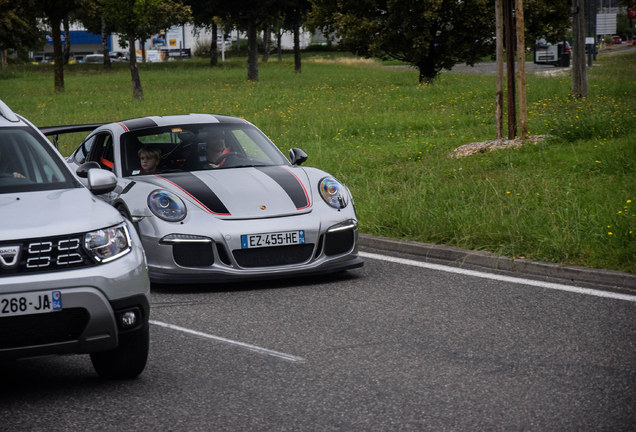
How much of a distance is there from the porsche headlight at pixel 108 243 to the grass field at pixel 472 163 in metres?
4.09

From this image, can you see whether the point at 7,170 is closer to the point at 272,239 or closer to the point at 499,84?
the point at 272,239

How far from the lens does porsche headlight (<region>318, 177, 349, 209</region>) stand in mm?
6922

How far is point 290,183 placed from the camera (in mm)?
6992

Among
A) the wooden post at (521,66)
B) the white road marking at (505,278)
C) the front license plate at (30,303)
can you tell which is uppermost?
the wooden post at (521,66)

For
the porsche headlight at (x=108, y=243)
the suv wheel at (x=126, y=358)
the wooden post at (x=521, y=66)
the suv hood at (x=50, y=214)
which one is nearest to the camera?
the suv hood at (x=50, y=214)

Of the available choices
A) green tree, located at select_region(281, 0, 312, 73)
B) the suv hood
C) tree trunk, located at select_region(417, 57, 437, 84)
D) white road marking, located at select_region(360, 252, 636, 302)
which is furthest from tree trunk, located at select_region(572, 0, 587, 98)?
green tree, located at select_region(281, 0, 312, 73)

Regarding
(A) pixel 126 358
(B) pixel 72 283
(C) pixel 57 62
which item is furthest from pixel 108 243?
(C) pixel 57 62

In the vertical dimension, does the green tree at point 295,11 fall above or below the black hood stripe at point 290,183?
above

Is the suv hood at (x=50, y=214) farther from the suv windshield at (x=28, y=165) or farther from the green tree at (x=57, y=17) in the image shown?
the green tree at (x=57, y=17)

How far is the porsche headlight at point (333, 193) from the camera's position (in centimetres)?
692

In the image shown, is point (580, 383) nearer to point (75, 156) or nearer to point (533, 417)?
point (533, 417)

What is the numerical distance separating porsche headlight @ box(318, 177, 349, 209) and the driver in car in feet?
3.55

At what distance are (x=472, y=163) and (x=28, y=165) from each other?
790 cm

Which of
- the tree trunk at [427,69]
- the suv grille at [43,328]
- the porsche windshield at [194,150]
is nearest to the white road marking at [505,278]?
the porsche windshield at [194,150]
